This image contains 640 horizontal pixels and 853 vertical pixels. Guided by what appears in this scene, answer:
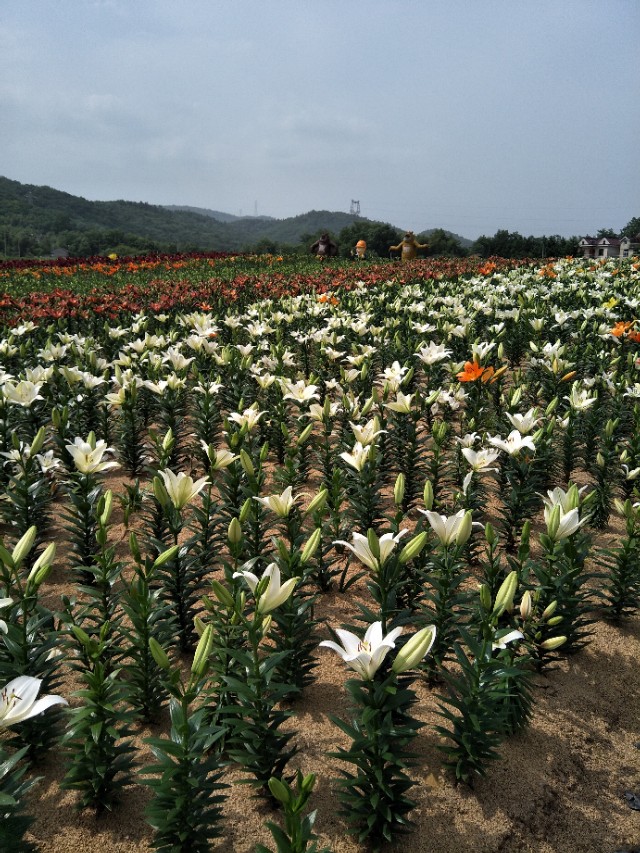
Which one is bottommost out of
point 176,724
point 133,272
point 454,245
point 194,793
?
point 194,793

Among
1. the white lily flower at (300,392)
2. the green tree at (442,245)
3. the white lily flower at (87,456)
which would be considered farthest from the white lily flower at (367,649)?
the green tree at (442,245)

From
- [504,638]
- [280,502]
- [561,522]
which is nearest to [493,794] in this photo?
[504,638]

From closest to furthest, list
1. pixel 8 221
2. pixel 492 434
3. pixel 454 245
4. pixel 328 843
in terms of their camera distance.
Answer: pixel 328 843 < pixel 492 434 < pixel 454 245 < pixel 8 221

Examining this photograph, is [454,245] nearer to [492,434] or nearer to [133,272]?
[133,272]

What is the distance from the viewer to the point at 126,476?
488 centimetres

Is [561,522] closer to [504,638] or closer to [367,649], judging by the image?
[504,638]

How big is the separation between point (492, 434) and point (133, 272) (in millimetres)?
18296

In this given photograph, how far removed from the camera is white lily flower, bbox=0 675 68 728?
144 cm

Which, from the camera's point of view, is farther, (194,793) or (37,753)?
(37,753)

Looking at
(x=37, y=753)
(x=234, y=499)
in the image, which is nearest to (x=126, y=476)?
(x=234, y=499)

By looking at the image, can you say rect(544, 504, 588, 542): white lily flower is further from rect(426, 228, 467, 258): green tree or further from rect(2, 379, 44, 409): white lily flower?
rect(426, 228, 467, 258): green tree

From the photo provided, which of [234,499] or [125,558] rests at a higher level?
[234,499]

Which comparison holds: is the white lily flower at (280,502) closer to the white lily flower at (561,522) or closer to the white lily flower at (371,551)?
the white lily flower at (371,551)

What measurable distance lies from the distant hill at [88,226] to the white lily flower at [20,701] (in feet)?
118
